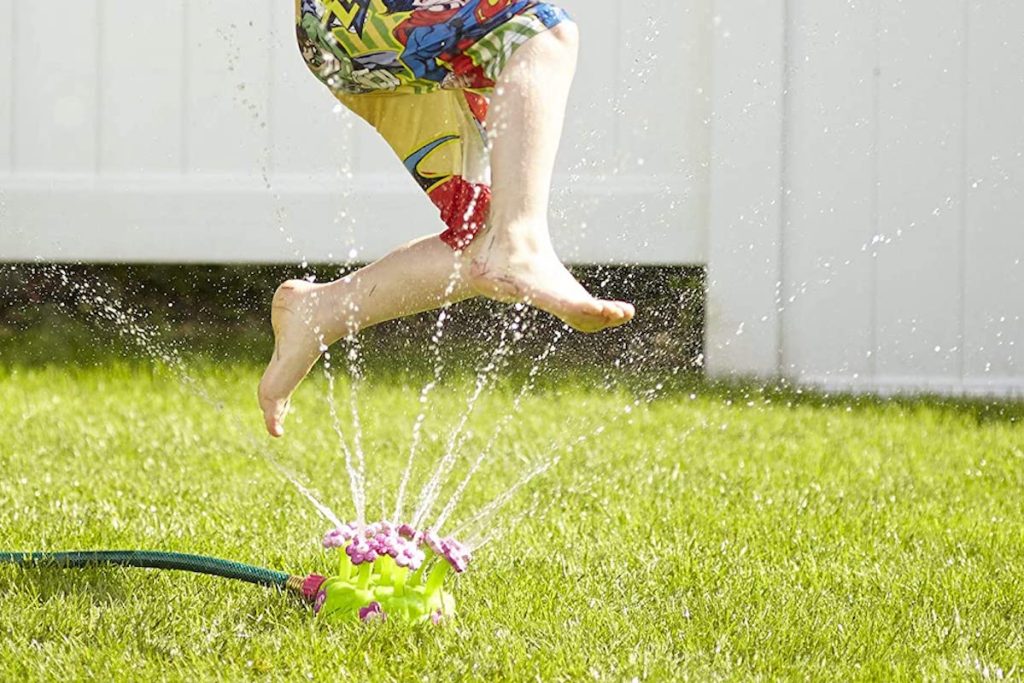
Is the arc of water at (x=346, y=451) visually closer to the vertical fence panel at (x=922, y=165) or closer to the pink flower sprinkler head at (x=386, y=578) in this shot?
the pink flower sprinkler head at (x=386, y=578)

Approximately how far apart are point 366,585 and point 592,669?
0.29 metres

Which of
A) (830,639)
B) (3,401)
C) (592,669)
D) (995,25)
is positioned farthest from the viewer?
(995,25)

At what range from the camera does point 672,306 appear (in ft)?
15.1

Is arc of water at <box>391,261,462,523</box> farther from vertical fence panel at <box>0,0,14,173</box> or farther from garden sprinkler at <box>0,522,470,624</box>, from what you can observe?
vertical fence panel at <box>0,0,14,173</box>

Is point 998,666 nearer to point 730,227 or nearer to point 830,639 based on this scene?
point 830,639

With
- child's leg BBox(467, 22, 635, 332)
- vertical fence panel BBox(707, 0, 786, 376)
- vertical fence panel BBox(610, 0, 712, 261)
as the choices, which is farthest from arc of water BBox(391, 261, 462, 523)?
vertical fence panel BBox(707, 0, 786, 376)

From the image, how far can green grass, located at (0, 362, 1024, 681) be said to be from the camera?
1647 mm

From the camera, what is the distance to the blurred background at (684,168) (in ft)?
13.5

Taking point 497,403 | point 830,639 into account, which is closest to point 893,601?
point 830,639


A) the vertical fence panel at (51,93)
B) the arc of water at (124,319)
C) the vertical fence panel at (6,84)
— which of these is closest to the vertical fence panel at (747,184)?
the arc of water at (124,319)

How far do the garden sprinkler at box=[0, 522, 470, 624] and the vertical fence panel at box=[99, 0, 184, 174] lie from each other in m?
2.75

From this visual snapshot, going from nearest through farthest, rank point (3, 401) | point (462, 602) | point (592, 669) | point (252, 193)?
point (592, 669)
point (462, 602)
point (3, 401)
point (252, 193)

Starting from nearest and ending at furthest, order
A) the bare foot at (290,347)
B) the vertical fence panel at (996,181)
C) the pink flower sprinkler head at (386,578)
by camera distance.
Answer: the pink flower sprinkler head at (386,578) < the bare foot at (290,347) < the vertical fence panel at (996,181)

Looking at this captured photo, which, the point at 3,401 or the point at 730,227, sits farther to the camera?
the point at 730,227
